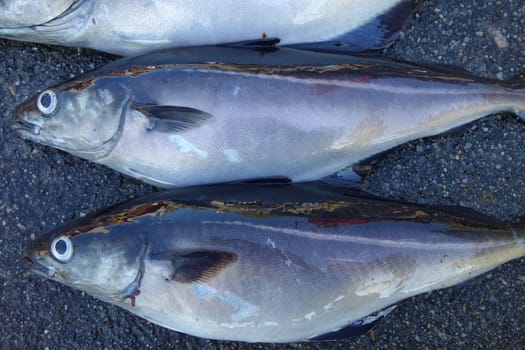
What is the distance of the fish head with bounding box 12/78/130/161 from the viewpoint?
6.79 feet

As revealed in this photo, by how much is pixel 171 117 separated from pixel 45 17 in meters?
0.80

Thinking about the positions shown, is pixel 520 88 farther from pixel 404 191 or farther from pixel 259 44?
pixel 259 44

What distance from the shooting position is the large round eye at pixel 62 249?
195 cm

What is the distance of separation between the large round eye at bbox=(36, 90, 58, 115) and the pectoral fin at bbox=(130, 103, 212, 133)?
1.20 feet

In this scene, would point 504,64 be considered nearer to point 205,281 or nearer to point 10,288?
point 205,281

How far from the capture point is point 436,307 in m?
2.30

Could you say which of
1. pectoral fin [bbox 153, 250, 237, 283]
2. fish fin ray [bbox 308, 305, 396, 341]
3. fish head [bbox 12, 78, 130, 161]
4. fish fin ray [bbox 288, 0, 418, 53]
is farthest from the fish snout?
fish fin ray [bbox 308, 305, 396, 341]

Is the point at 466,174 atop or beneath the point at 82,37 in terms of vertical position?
beneath

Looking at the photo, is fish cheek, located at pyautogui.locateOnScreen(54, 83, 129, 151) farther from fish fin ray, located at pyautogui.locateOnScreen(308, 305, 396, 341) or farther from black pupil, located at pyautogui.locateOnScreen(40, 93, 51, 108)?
fish fin ray, located at pyautogui.locateOnScreen(308, 305, 396, 341)

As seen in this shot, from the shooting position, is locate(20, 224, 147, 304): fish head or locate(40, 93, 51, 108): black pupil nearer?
locate(20, 224, 147, 304): fish head

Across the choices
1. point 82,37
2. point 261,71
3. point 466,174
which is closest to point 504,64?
point 466,174

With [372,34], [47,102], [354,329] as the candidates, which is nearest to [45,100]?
[47,102]

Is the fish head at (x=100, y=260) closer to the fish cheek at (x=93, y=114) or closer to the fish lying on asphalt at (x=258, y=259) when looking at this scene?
the fish lying on asphalt at (x=258, y=259)

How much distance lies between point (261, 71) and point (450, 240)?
1082 millimetres
